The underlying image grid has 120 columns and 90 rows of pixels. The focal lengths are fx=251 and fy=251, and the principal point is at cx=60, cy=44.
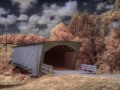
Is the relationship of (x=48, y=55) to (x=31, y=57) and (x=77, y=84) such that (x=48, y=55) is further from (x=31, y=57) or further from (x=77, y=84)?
(x=77, y=84)

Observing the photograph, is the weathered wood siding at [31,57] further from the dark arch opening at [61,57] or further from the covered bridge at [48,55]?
the dark arch opening at [61,57]

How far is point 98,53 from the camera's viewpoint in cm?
5147

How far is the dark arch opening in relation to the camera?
31375mm

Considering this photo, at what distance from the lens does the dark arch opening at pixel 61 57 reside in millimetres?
31375

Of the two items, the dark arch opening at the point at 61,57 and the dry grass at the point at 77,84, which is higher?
the dark arch opening at the point at 61,57

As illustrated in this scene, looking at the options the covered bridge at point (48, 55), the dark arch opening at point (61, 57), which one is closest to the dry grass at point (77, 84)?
the covered bridge at point (48, 55)

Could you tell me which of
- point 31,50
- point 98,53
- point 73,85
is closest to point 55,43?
point 31,50

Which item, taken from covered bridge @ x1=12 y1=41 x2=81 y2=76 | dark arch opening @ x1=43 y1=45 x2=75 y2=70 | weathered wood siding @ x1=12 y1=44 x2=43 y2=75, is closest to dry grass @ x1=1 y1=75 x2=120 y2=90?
covered bridge @ x1=12 y1=41 x2=81 y2=76

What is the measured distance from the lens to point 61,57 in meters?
34.4

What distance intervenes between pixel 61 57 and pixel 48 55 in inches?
91.0

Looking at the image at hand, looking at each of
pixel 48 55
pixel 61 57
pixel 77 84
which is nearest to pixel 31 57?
pixel 61 57

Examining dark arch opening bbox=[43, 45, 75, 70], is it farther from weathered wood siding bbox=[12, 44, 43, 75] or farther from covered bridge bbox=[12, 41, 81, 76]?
weathered wood siding bbox=[12, 44, 43, 75]

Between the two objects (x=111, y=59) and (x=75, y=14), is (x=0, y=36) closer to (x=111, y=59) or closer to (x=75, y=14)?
(x=75, y=14)

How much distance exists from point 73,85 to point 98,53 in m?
33.4
